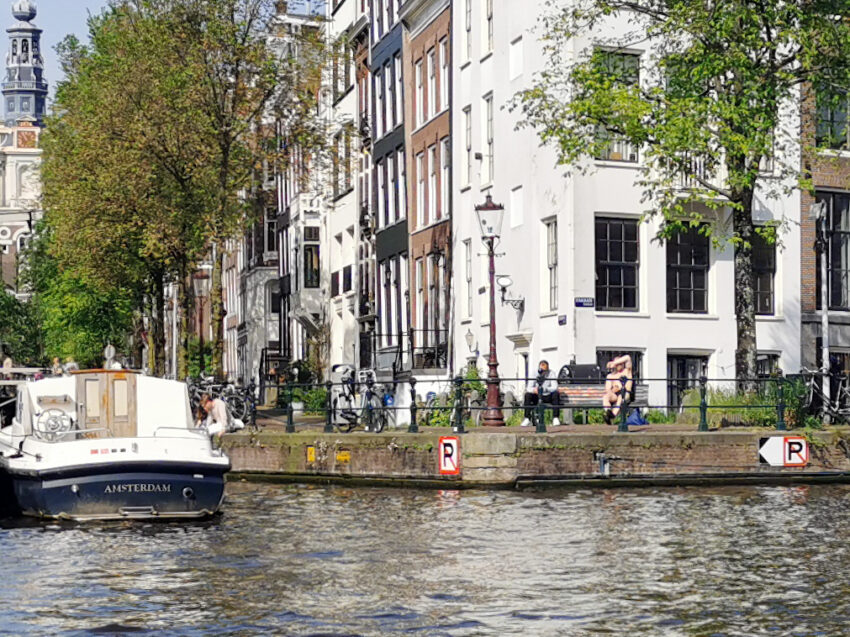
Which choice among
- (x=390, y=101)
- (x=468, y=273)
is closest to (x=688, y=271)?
(x=468, y=273)

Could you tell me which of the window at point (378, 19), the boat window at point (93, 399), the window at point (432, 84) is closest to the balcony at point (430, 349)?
the window at point (432, 84)

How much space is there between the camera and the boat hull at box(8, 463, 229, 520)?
28125mm

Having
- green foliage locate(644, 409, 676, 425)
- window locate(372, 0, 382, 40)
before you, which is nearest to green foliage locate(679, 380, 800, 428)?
green foliage locate(644, 409, 676, 425)

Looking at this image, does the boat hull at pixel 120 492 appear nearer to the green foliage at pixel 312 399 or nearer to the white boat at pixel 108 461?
the white boat at pixel 108 461

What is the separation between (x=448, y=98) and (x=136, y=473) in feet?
84.4

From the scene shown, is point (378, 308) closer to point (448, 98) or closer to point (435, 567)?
point (448, 98)

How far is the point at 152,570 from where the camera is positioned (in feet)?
72.6

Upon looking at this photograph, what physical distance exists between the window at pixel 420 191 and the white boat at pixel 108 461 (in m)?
24.1

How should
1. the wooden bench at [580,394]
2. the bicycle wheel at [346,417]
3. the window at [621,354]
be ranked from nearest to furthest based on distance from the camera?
1. the wooden bench at [580,394]
2. the bicycle wheel at [346,417]
3. the window at [621,354]

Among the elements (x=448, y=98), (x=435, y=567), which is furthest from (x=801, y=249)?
(x=435, y=567)

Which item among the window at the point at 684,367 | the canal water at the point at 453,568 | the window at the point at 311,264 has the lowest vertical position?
the canal water at the point at 453,568

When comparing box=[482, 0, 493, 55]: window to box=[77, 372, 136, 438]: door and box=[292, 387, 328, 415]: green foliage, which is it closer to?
box=[292, 387, 328, 415]: green foliage

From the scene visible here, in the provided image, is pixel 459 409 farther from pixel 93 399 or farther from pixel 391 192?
pixel 391 192

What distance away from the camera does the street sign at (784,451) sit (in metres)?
33.9
